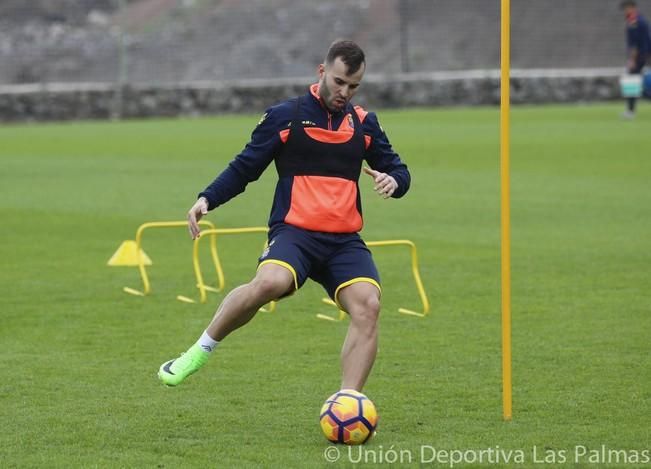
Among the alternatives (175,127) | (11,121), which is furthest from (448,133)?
(11,121)

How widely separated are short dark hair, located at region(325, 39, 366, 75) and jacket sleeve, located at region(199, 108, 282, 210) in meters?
0.51

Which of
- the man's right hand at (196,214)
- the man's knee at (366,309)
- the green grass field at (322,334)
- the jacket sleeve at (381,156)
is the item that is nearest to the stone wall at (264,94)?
the green grass field at (322,334)

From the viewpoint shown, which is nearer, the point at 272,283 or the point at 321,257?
the point at 272,283

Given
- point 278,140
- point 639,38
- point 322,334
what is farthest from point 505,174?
point 639,38

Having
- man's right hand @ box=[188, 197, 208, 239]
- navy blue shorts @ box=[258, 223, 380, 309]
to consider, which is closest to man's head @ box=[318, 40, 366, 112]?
navy blue shorts @ box=[258, 223, 380, 309]

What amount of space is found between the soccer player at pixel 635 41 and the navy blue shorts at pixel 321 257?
25.2m

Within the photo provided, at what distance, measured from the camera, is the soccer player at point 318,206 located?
722 cm

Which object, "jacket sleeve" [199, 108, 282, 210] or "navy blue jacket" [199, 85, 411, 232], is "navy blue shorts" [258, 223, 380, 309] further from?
"jacket sleeve" [199, 108, 282, 210]

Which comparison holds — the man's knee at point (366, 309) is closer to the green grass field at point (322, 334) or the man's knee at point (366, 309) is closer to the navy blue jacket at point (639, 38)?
the green grass field at point (322, 334)

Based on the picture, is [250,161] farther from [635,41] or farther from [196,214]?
[635,41]

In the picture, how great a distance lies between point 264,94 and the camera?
126 feet

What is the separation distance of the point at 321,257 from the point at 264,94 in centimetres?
3133

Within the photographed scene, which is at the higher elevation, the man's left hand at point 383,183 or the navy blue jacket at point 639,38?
the man's left hand at point 383,183

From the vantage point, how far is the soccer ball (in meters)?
6.85
